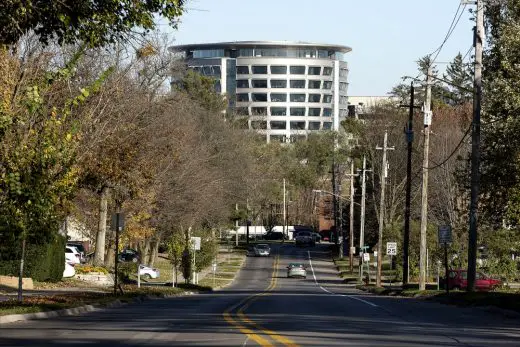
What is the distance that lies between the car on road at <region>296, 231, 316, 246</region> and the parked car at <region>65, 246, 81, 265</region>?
2193 inches

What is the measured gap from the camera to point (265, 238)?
14462cm

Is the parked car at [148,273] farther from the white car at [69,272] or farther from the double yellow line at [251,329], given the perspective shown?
the double yellow line at [251,329]

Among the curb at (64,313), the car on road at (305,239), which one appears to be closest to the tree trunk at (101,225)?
the curb at (64,313)

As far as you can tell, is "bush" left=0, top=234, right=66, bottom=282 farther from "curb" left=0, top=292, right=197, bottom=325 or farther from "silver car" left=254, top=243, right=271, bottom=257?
"silver car" left=254, top=243, right=271, bottom=257

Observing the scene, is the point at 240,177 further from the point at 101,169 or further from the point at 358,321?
the point at 358,321

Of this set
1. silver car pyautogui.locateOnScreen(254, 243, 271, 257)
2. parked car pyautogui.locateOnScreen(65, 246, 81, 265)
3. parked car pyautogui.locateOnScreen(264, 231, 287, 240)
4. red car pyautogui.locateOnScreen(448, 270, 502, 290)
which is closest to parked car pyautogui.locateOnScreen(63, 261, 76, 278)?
parked car pyautogui.locateOnScreen(65, 246, 81, 265)

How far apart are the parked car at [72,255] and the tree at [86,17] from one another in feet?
151

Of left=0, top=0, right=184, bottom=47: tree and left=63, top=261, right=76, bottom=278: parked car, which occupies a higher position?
left=0, top=0, right=184, bottom=47: tree

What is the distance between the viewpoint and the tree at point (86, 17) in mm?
17641

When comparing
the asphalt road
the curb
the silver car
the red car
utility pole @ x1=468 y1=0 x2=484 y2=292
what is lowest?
the silver car

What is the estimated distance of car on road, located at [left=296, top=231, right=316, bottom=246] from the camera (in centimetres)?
12425

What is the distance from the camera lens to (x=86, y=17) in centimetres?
1805

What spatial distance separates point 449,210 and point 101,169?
31.7 metres

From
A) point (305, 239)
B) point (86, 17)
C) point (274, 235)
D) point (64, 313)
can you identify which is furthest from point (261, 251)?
point (86, 17)
